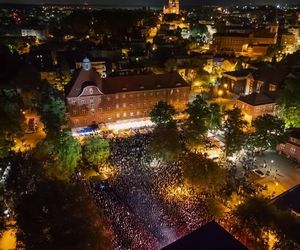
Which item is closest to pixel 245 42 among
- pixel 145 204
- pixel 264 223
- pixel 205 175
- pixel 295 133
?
pixel 295 133

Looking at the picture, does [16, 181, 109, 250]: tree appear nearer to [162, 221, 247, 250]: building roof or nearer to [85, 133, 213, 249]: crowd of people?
[85, 133, 213, 249]: crowd of people

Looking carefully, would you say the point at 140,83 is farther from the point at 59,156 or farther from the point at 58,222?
the point at 58,222

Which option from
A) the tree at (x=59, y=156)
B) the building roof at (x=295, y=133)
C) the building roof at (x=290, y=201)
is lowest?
the building roof at (x=295, y=133)

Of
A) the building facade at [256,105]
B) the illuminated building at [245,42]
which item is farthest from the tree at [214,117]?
the illuminated building at [245,42]

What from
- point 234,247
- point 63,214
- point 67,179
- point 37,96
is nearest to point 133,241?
point 63,214

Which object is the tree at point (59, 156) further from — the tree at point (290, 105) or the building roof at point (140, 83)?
the tree at point (290, 105)

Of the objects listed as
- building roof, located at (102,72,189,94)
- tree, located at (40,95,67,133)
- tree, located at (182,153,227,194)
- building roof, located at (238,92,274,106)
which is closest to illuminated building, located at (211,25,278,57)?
building roof, located at (238,92,274,106)

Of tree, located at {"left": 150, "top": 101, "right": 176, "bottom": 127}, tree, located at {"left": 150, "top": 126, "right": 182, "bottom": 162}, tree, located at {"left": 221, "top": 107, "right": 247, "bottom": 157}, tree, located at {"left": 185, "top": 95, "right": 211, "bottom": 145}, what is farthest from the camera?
tree, located at {"left": 150, "top": 101, "right": 176, "bottom": 127}
